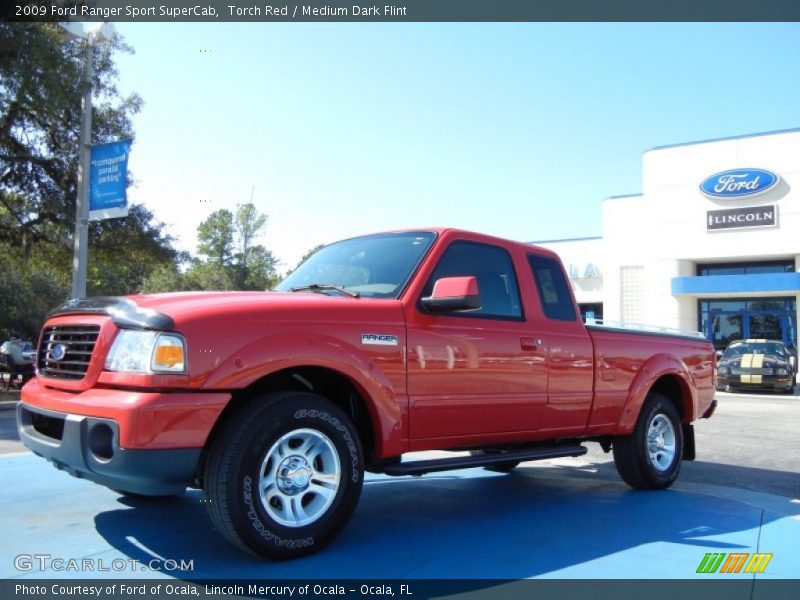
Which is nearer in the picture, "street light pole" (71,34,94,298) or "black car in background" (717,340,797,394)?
"street light pole" (71,34,94,298)

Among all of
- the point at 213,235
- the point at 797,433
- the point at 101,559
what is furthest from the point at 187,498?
the point at 213,235

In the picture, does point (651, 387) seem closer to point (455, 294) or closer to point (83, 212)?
point (455, 294)

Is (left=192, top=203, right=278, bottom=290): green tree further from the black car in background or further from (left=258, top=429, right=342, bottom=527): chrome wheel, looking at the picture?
(left=258, top=429, right=342, bottom=527): chrome wheel

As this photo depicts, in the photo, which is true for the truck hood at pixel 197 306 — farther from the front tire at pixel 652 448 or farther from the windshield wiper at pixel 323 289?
the front tire at pixel 652 448

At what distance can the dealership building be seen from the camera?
2855 centimetres

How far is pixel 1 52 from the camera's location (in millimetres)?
14117

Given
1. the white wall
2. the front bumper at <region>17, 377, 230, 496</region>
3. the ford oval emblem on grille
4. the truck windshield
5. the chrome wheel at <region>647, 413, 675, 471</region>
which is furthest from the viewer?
the white wall

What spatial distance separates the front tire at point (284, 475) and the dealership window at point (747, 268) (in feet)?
98.8

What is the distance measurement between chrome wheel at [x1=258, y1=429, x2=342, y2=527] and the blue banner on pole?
35.1ft

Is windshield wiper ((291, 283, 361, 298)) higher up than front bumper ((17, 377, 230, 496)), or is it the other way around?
windshield wiper ((291, 283, 361, 298))

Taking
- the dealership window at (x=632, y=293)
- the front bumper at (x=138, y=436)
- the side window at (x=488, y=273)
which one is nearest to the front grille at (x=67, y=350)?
the front bumper at (x=138, y=436)

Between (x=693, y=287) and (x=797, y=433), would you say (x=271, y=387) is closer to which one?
(x=797, y=433)

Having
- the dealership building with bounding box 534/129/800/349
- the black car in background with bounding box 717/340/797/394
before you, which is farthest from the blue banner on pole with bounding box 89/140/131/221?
the dealership building with bounding box 534/129/800/349

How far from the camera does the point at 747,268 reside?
30656 mm
